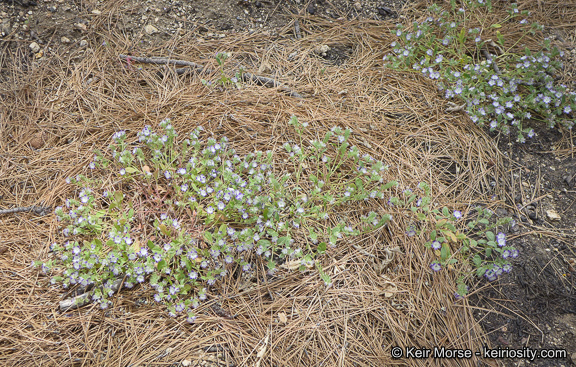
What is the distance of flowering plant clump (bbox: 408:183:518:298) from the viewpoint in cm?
213

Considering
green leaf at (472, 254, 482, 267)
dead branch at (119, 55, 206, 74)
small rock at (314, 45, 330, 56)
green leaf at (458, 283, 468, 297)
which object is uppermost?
dead branch at (119, 55, 206, 74)

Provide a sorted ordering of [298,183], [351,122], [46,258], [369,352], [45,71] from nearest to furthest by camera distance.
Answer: [369,352] → [46,258] → [298,183] → [351,122] → [45,71]

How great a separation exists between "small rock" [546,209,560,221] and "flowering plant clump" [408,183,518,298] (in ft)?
1.20

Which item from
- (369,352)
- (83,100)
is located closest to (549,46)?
(369,352)

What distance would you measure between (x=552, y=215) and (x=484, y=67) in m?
1.17

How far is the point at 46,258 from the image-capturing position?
2219mm

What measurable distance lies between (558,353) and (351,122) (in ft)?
5.73

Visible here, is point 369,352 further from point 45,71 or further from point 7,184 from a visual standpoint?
point 45,71

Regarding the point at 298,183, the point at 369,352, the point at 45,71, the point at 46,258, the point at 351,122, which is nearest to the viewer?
the point at 369,352

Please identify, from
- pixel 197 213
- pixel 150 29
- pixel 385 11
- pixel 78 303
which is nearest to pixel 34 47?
pixel 150 29

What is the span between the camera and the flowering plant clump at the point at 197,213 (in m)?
2.10

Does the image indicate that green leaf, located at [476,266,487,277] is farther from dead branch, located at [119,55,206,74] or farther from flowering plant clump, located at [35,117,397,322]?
dead branch, located at [119,55,206,74]

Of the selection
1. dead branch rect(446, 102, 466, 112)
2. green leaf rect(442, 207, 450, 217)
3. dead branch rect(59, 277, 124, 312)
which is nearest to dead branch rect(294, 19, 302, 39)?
dead branch rect(446, 102, 466, 112)

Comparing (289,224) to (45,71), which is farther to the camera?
(45,71)
